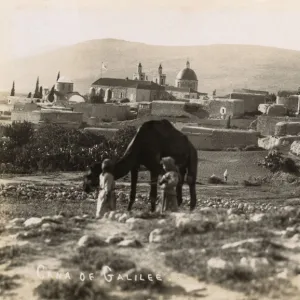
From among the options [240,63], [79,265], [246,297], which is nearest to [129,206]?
[79,265]

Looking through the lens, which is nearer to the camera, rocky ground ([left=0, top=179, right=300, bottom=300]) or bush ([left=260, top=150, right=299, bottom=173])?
rocky ground ([left=0, top=179, right=300, bottom=300])

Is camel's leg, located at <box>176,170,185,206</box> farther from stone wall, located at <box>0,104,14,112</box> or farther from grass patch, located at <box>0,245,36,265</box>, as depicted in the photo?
stone wall, located at <box>0,104,14,112</box>

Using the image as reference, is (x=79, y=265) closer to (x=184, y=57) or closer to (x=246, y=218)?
(x=246, y=218)

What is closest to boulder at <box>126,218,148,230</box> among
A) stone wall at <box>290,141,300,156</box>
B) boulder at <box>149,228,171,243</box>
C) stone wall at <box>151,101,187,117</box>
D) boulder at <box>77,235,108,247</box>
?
boulder at <box>149,228,171,243</box>

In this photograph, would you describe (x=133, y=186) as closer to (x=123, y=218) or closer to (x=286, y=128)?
(x=123, y=218)

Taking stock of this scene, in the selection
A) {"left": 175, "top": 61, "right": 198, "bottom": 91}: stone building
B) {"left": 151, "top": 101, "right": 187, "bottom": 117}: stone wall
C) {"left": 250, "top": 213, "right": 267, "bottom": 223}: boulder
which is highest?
{"left": 175, "top": 61, "right": 198, "bottom": 91}: stone building

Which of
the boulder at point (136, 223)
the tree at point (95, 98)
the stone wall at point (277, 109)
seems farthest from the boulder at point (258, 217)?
the stone wall at point (277, 109)
